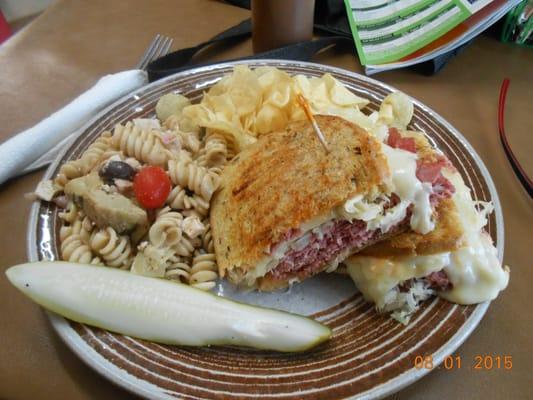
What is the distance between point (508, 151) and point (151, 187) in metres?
1.44

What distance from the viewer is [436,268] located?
49.1 inches

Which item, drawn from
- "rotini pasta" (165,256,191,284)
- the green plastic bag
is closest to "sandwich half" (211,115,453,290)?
"rotini pasta" (165,256,191,284)

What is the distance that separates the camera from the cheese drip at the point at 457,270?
123 centimetres

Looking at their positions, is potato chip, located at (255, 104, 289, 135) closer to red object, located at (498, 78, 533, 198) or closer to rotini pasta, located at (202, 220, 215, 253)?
rotini pasta, located at (202, 220, 215, 253)

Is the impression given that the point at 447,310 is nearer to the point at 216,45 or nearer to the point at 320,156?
the point at 320,156

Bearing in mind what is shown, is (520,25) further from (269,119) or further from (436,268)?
(436,268)

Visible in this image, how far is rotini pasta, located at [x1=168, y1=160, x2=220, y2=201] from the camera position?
145 centimetres

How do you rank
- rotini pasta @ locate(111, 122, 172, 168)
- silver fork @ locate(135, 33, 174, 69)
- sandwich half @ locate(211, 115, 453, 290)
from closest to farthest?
1. sandwich half @ locate(211, 115, 453, 290)
2. rotini pasta @ locate(111, 122, 172, 168)
3. silver fork @ locate(135, 33, 174, 69)

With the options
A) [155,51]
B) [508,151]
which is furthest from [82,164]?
[508,151]

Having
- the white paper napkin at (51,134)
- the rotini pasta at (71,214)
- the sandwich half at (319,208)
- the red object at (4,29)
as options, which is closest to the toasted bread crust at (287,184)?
the sandwich half at (319,208)

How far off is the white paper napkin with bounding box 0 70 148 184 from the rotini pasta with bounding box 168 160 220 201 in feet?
1.57

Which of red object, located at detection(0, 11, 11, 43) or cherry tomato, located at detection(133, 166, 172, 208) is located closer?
cherry tomato, located at detection(133, 166, 172, 208)

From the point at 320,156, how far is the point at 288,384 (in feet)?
2.22

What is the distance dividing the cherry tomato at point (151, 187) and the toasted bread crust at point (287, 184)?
0.65ft
